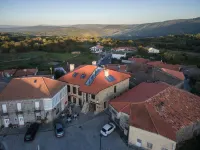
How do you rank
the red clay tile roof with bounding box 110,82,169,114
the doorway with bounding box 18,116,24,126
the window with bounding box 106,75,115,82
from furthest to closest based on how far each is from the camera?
the window with bounding box 106,75,115,82 < the doorway with bounding box 18,116,24,126 < the red clay tile roof with bounding box 110,82,169,114

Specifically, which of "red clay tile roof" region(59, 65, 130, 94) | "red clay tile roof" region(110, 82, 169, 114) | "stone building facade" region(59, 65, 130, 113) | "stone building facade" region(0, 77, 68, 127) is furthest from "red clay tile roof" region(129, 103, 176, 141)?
"stone building facade" region(0, 77, 68, 127)

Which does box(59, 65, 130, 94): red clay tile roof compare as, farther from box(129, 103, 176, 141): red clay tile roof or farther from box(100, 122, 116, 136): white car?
box(129, 103, 176, 141): red clay tile roof

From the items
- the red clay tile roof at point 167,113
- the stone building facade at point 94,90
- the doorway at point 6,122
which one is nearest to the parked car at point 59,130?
the stone building facade at point 94,90

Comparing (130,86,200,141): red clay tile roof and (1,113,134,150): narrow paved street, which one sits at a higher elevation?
(130,86,200,141): red clay tile roof

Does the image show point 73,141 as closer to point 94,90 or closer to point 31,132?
point 31,132

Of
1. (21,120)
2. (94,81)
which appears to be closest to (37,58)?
(94,81)

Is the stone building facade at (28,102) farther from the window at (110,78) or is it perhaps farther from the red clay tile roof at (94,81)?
the window at (110,78)
